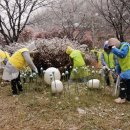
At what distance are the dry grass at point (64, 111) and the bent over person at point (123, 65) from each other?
9.9 inches

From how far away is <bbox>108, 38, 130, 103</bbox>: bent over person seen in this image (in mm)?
7555

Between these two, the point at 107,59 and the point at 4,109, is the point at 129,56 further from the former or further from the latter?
the point at 4,109

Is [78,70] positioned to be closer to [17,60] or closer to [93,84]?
[93,84]

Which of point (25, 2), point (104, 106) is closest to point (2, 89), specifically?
point (104, 106)

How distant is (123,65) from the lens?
7793 millimetres

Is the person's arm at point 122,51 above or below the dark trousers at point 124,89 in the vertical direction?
above

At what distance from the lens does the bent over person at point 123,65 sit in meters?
7.55

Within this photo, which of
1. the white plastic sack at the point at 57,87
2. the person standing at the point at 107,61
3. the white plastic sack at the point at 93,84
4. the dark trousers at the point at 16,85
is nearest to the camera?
the white plastic sack at the point at 57,87

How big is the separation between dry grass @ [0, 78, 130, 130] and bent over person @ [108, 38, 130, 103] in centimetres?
25

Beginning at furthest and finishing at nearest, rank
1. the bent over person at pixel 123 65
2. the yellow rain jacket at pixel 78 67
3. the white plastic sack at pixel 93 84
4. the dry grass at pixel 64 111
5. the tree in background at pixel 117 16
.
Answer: the tree in background at pixel 117 16 → the yellow rain jacket at pixel 78 67 → the white plastic sack at pixel 93 84 → the bent over person at pixel 123 65 → the dry grass at pixel 64 111

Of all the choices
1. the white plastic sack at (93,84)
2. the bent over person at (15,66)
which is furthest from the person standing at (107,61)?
the bent over person at (15,66)

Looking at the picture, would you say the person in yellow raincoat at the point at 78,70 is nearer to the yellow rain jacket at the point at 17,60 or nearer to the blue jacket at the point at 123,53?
the yellow rain jacket at the point at 17,60

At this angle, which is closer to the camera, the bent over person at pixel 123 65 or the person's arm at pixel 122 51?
the person's arm at pixel 122 51

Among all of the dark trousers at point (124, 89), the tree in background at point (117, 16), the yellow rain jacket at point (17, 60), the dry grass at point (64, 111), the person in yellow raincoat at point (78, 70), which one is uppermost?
the tree in background at point (117, 16)
